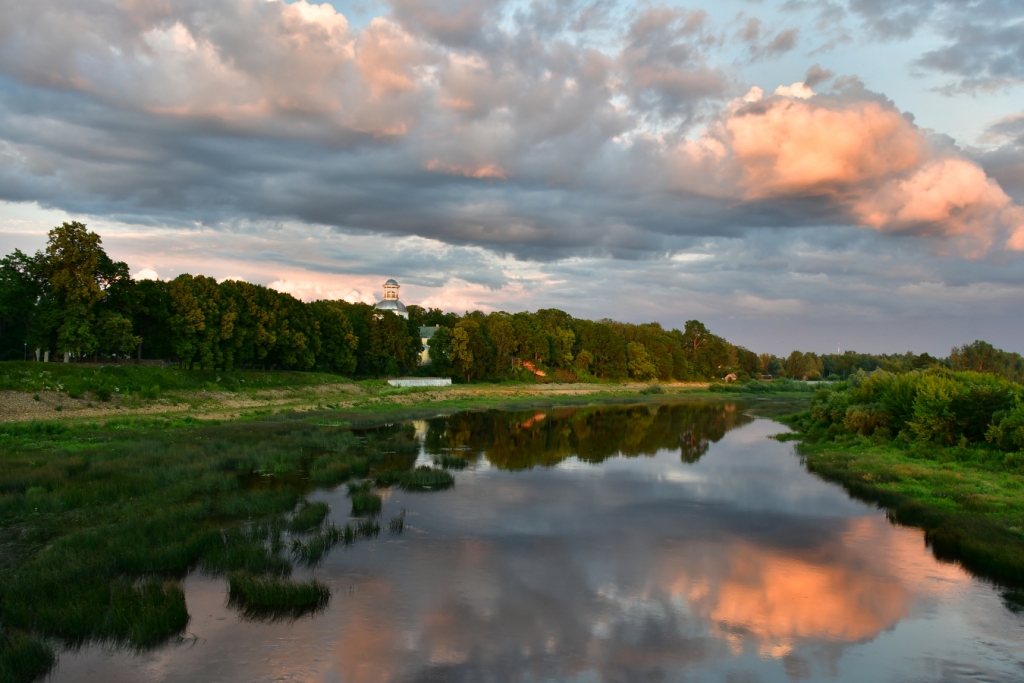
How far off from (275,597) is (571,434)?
33.2m

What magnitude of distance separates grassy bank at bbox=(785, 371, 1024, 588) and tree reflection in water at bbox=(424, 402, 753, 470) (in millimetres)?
8036

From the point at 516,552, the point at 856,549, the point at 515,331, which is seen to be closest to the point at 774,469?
the point at 856,549

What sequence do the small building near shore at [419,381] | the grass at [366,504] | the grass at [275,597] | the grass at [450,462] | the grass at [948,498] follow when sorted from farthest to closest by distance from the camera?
1. the small building near shore at [419,381]
2. the grass at [450,462]
3. the grass at [366,504]
4. the grass at [948,498]
5. the grass at [275,597]

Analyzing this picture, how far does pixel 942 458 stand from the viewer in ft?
87.8

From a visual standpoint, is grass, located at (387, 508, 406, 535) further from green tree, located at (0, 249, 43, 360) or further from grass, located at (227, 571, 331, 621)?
green tree, located at (0, 249, 43, 360)

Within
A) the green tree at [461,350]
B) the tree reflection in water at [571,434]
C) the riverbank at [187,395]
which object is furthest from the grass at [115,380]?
the green tree at [461,350]

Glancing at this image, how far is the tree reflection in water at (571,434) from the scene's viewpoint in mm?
33906

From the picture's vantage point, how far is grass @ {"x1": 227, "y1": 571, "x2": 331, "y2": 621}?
12.0m

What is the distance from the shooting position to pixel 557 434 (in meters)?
44.1

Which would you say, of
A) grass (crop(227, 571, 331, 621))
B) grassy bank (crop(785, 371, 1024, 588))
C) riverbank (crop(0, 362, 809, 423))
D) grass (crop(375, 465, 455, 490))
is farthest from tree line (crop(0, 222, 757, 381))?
grassy bank (crop(785, 371, 1024, 588))

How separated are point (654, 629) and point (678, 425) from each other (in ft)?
141

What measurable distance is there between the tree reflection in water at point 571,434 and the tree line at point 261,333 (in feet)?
55.8

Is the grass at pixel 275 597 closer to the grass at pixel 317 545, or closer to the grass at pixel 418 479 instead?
the grass at pixel 317 545

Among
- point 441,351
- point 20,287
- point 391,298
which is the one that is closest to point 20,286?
point 20,287
